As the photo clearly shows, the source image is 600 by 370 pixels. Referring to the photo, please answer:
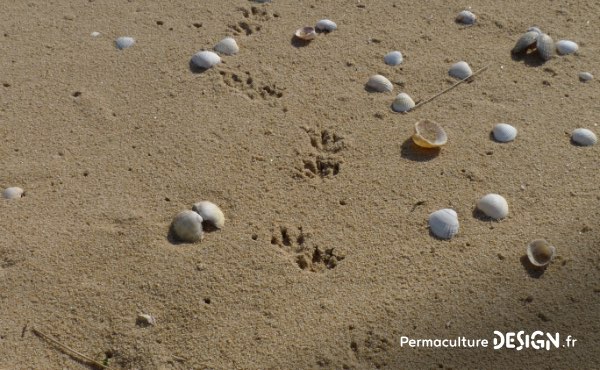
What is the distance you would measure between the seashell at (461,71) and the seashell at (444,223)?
905mm

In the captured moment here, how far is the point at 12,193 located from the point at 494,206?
185 centimetres

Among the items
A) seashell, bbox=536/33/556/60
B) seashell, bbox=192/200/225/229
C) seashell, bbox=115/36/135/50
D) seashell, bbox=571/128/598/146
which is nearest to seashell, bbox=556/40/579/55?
seashell, bbox=536/33/556/60

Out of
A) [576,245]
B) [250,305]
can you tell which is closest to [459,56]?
[576,245]

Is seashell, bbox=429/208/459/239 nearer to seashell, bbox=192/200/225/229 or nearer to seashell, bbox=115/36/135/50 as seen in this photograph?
seashell, bbox=192/200/225/229

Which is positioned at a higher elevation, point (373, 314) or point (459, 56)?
point (459, 56)

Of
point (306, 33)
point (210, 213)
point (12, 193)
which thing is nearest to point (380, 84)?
point (306, 33)

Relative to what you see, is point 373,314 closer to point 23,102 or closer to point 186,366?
point 186,366

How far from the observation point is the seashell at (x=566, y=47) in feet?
11.1

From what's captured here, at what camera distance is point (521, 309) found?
7.59 feet

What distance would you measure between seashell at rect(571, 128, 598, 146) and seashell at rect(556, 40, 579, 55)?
24.0 inches

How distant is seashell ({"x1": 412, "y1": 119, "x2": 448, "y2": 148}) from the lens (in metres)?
2.88

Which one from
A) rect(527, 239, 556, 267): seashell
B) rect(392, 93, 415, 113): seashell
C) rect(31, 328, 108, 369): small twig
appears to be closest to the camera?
rect(31, 328, 108, 369): small twig

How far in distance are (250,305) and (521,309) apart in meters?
0.89

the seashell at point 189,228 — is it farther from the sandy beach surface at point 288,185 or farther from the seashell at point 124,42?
the seashell at point 124,42
